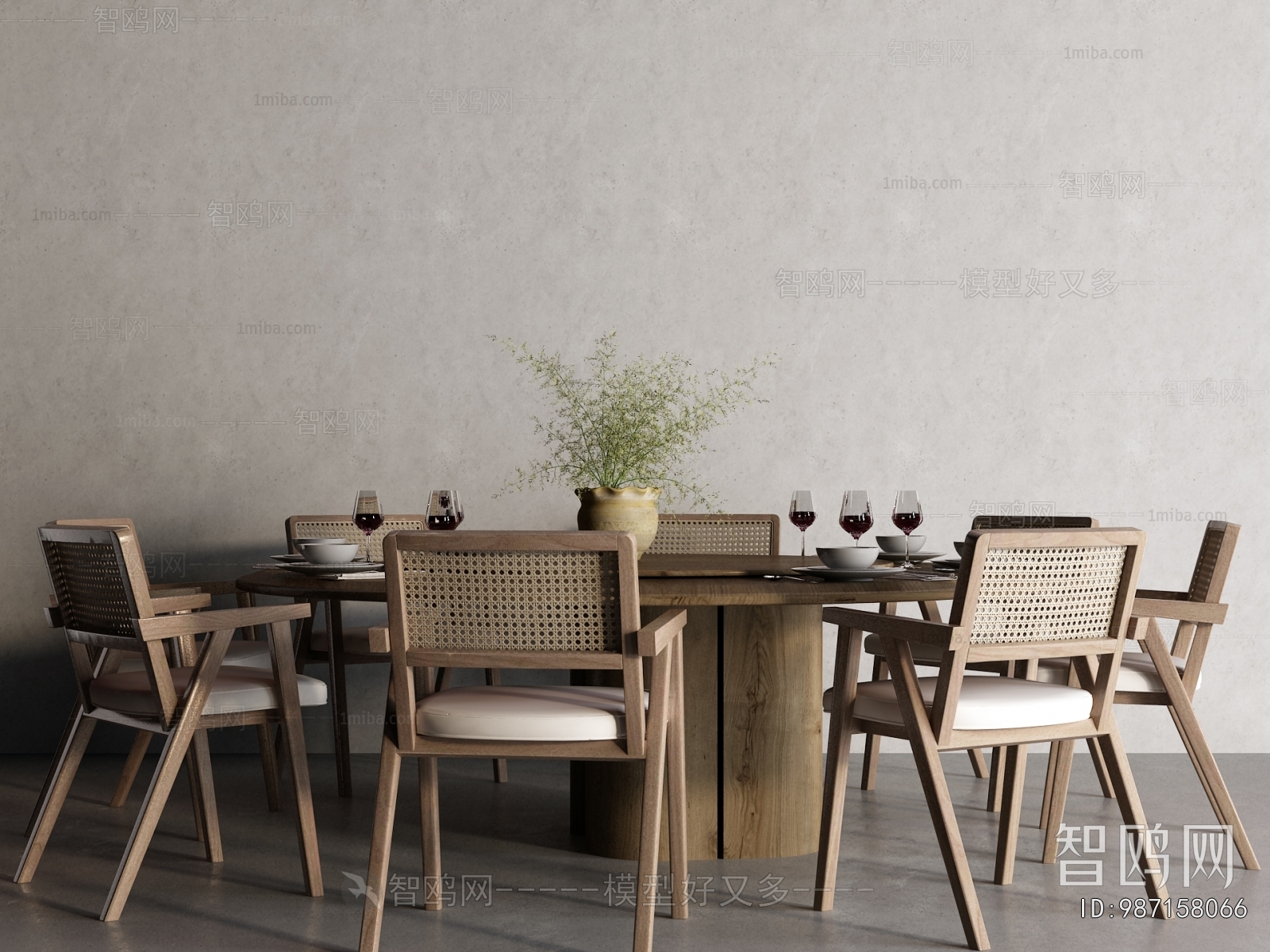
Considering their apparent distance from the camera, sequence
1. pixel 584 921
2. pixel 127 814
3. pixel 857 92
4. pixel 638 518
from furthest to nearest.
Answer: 1. pixel 857 92
2. pixel 127 814
3. pixel 638 518
4. pixel 584 921

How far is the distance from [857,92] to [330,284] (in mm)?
2212

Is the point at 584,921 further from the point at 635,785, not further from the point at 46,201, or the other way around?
the point at 46,201

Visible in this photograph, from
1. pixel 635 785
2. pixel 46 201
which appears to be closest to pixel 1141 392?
pixel 635 785

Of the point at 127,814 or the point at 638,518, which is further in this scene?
the point at 127,814

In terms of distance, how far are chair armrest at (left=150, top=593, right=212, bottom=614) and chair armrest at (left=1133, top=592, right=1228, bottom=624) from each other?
7.96 ft

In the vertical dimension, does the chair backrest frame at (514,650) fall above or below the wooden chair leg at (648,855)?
above

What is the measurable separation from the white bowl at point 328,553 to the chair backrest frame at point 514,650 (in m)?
0.75

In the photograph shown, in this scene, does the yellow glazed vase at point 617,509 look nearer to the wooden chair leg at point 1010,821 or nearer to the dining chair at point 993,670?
the dining chair at point 993,670

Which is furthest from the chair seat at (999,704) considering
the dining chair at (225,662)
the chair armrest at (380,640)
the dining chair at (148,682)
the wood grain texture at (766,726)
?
the dining chair at (225,662)

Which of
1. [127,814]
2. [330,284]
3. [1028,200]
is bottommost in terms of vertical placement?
[127,814]

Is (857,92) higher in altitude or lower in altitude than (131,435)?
higher

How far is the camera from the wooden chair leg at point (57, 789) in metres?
3.00

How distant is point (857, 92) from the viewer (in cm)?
458

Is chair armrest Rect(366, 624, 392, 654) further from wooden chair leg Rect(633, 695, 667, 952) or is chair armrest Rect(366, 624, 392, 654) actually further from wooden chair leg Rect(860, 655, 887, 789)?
wooden chair leg Rect(860, 655, 887, 789)
